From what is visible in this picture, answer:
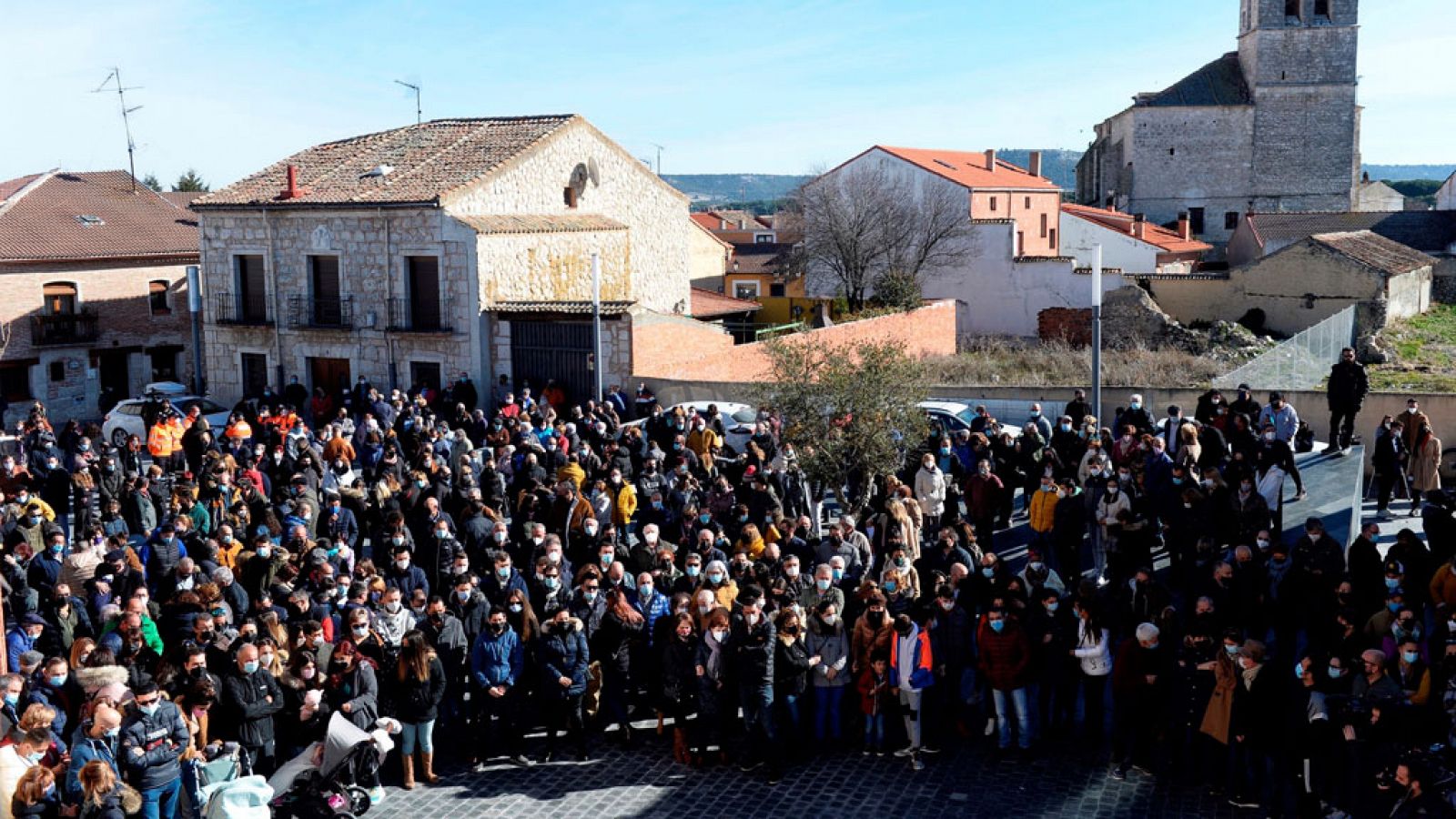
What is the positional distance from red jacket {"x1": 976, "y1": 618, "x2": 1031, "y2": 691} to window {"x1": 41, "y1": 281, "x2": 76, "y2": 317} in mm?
30842

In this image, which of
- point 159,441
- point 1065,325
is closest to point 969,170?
point 1065,325

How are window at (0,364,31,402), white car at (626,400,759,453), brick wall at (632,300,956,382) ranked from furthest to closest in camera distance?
1. window at (0,364,31,402)
2. brick wall at (632,300,956,382)
3. white car at (626,400,759,453)

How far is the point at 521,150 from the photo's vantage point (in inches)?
1158

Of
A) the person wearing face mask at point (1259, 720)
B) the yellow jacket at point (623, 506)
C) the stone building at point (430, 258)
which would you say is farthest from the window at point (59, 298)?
the person wearing face mask at point (1259, 720)

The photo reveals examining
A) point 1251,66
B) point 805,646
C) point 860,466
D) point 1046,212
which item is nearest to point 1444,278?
point 1046,212

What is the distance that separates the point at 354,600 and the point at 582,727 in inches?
88.6

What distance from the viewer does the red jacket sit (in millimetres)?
10805

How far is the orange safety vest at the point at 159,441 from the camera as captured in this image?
20781 millimetres

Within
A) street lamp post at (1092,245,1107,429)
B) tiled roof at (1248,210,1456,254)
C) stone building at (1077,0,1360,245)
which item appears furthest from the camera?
stone building at (1077,0,1360,245)

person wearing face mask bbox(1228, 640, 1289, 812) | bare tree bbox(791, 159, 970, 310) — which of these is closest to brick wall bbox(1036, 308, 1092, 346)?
bare tree bbox(791, 159, 970, 310)

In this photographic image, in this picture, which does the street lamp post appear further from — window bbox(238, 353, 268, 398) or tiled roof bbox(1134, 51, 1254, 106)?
tiled roof bbox(1134, 51, 1254, 106)

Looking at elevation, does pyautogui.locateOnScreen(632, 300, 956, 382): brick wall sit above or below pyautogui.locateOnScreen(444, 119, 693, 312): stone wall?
below

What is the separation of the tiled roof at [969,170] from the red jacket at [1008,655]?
1445 inches

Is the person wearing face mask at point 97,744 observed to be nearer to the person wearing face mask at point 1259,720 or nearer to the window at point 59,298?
the person wearing face mask at point 1259,720
